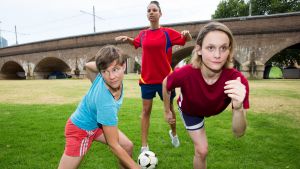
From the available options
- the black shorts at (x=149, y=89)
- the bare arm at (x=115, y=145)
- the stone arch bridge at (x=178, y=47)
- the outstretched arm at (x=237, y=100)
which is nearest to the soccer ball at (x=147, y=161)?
the black shorts at (x=149, y=89)

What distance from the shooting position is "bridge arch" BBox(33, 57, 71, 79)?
37688 mm

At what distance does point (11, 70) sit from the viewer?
154 ft

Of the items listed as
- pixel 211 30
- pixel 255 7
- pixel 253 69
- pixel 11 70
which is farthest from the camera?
pixel 11 70

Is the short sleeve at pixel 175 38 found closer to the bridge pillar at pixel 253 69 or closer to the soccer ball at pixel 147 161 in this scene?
the soccer ball at pixel 147 161

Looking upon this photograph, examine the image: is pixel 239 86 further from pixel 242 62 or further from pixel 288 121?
pixel 242 62

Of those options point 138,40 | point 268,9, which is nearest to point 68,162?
point 138,40

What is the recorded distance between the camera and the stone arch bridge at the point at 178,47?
889 inches

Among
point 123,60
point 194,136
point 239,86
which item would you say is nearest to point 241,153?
point 194,136

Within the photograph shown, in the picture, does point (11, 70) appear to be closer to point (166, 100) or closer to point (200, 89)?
point (166, 100)

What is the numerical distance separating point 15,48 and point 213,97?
44351 millimetres

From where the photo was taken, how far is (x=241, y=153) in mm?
4102

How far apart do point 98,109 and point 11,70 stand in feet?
170

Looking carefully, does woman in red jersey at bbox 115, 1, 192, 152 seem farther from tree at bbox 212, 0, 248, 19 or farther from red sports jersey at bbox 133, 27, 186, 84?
tree at bbox 212, 0, 248, 19

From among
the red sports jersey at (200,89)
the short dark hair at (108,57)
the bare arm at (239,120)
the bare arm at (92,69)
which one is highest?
the short dark hair at (108,57)
